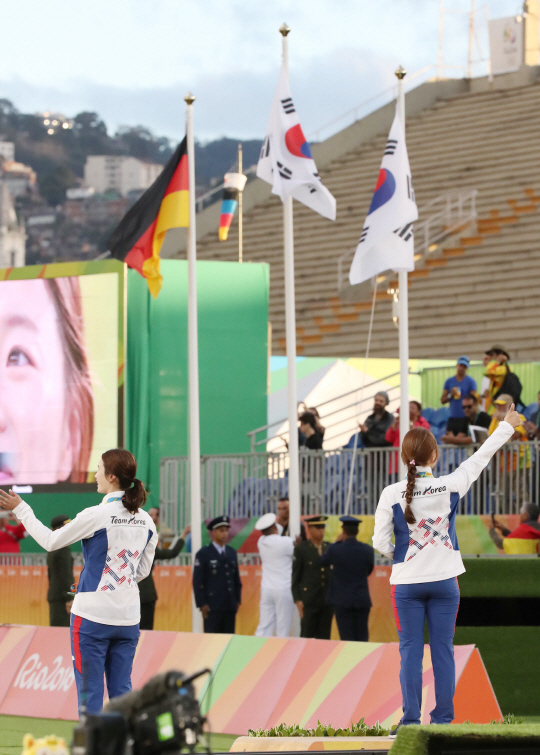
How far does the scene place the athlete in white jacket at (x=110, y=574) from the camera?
246 inches

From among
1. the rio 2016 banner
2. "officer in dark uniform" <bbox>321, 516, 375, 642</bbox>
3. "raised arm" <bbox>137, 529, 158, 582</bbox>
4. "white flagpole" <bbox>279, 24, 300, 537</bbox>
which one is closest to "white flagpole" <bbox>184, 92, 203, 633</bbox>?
"white flagpole" <bbox>279, 24, 300, 537</bbox>

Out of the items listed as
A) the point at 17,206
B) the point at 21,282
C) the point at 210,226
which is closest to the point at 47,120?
the point at 17,206

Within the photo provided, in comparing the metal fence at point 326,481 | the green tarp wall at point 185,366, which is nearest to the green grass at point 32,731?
the metal fence at point 326,481

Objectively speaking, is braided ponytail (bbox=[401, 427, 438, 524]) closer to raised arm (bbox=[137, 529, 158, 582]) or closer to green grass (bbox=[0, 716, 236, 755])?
raised arm (bbox=[137, 529, 158, 582])

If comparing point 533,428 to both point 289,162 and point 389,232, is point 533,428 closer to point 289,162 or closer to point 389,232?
point 389,232

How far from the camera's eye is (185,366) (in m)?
17.7

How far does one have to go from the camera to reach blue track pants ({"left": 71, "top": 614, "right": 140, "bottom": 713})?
6.24 m

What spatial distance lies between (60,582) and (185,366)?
5659mm

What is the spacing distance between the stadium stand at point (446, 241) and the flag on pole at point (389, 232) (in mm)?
10859

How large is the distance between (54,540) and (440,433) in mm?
12289

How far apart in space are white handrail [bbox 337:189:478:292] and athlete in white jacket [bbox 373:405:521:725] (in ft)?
66.8

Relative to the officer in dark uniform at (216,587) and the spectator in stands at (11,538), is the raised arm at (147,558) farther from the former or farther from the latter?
the spectator in stands at (11,538)

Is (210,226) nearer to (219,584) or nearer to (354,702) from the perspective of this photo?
(219,584)

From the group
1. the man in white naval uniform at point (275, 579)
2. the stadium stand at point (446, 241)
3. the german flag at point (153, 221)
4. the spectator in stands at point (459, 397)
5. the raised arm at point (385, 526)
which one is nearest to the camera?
the raised arm at point (385, 526)
